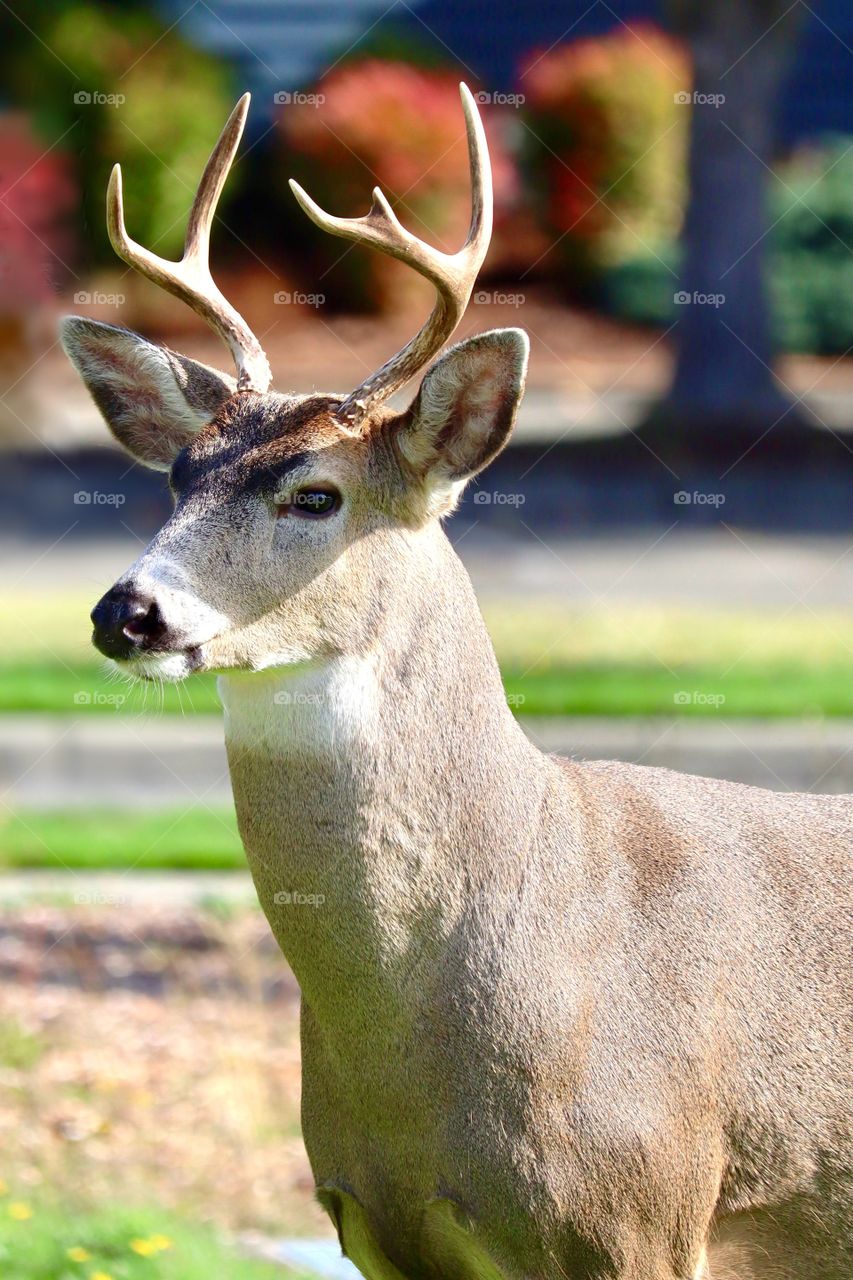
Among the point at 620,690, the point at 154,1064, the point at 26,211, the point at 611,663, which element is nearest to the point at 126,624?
the point at 154,1064

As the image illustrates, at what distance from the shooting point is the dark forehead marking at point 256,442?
12.1 feet

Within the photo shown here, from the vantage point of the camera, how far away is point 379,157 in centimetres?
1866

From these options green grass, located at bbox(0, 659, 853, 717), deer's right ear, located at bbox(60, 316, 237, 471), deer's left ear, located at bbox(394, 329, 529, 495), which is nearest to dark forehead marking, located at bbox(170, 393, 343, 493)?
deer's left ear, located at bbox(394, 329, 529, 495)

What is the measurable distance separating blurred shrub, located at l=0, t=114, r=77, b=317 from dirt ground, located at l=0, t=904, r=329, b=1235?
9247 mm

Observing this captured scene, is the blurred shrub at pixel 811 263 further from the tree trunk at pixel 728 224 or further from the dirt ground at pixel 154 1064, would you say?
the dirt ground at pixel 154 1064

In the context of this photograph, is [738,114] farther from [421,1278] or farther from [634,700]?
[421,1278]

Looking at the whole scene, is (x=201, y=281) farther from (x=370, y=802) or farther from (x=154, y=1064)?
(x=154, y=1064)

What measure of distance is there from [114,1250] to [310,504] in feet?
7.59

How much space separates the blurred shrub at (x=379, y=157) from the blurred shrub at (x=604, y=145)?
577 mm

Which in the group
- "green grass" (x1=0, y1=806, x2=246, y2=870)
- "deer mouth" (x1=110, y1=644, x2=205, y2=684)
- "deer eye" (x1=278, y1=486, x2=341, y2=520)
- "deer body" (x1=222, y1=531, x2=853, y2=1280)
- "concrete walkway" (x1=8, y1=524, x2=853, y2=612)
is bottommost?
"green grass" (x1=0, y1=806, x2=246, y2=870)

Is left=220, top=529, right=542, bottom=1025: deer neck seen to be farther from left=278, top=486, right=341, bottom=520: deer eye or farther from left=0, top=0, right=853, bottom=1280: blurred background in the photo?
left=0, top=0, right=853, bottom=1280: blurred background

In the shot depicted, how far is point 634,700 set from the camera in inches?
382

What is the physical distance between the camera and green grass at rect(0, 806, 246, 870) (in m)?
8.17

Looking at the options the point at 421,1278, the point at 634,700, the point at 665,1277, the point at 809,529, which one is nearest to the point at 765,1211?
the point at 665,1277
